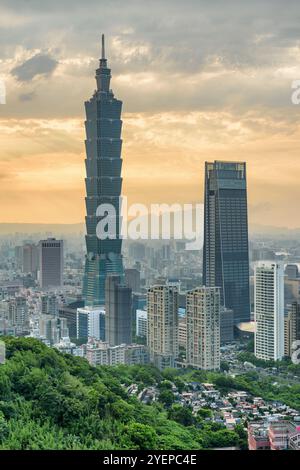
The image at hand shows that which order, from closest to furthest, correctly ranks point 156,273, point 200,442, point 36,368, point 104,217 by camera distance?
point 36,368 → point 200,442 → point 156,273 → point 104,217

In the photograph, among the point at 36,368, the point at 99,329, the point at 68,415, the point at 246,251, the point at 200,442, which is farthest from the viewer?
the point at 246,251

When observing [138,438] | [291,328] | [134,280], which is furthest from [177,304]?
[138,438]

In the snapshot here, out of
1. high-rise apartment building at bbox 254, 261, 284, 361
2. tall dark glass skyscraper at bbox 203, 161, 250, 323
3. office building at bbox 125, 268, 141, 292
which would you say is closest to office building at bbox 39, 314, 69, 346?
office building at bbox 125, 268, 141, 292

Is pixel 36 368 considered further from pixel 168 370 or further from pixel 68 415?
pixel 168 370

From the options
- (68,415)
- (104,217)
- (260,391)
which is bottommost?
(260,391)

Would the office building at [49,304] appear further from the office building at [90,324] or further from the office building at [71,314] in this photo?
the office building at [90,324]

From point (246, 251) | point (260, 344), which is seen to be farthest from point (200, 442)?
point (246, 251)

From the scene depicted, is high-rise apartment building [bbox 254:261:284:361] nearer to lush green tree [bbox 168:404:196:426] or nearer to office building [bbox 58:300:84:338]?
office building [bbox 58:300:84:338]
